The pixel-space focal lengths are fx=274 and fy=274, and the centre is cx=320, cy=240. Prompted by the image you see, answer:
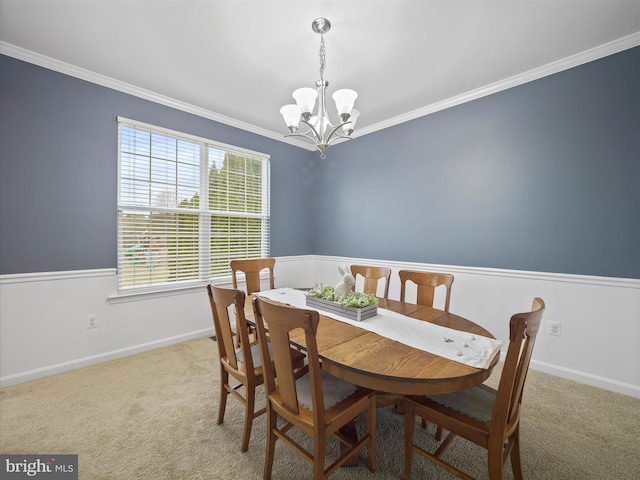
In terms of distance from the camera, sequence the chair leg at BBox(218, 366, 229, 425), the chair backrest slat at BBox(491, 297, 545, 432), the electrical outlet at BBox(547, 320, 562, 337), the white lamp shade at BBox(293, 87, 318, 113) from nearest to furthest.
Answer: the chair backrest slat at BBox(491, 297, 545, 432) → the chair leg at BBox(218, 366, 229, 425) → the white lamp shade at BBox(293, 87, 318, 113) → the electrical outlet at BBox(547, 320, 562, 337)

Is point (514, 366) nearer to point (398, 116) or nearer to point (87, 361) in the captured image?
point (398, 116)

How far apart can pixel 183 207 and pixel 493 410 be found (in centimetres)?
329

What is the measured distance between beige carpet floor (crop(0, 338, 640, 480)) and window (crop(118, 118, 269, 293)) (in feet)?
3.49

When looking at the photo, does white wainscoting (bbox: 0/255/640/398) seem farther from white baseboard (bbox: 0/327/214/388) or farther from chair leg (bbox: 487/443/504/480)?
chair leg (bbox: 487/443/504/480)

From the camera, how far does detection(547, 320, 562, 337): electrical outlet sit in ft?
8.11

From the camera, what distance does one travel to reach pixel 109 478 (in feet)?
4.70

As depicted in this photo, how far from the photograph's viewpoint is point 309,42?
2148 millimetres

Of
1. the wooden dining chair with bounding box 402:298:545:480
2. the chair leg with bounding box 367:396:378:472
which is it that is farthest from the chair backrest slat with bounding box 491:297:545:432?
the chair leg with bounding box 367:396:378:472

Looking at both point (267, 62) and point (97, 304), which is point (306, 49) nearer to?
point (267, 62)

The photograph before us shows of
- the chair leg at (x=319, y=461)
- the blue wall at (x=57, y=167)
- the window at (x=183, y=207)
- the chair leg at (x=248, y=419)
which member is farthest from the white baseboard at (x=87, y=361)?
the chair leg at (x=319, y=461)

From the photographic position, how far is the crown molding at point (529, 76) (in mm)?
2166

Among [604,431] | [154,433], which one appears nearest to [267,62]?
[154,433]

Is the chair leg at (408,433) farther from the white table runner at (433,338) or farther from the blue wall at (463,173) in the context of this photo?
the blue wall at (463,173)

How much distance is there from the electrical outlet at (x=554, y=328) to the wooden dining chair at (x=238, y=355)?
232 cm
